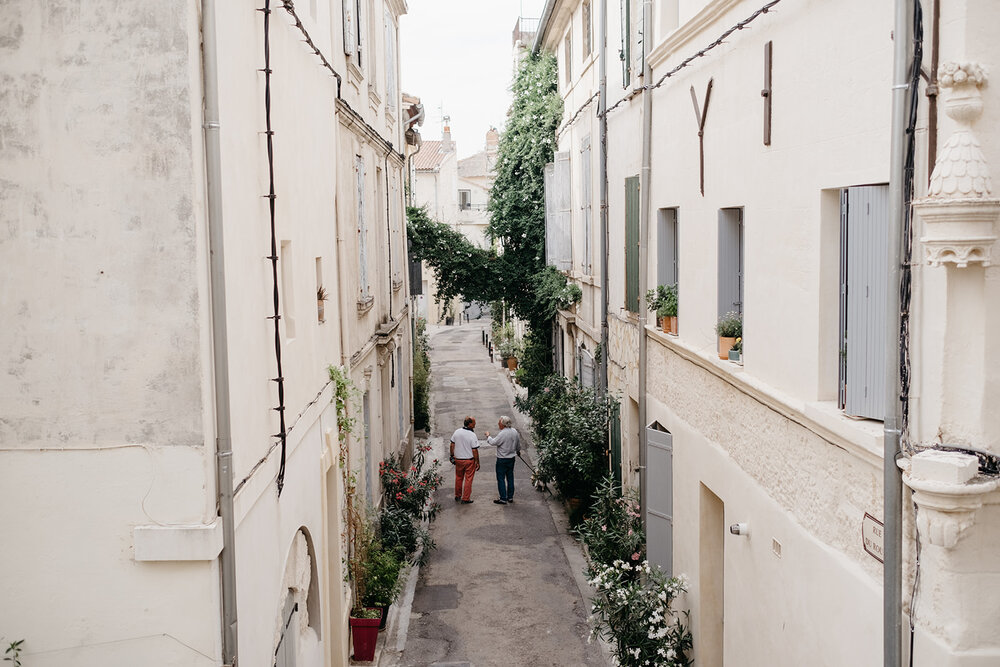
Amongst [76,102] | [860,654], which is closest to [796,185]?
[860,654]

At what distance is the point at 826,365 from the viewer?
19.0 feet

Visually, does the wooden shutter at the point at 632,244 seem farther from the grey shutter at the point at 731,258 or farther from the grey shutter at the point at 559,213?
the grey shutter at the point at 559,213

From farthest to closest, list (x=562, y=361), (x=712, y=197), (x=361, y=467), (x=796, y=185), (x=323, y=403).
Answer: (x=562, y=361)
(x=361, y=467)
(x=323, y=403)
(x=712, y=197)
(x=796, y=185)

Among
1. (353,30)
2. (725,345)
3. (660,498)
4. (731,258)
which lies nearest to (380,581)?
(660,498)

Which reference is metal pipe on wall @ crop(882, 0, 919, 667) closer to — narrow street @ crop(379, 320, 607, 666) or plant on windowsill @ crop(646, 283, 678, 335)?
plant on windowsill @ crop(646, 283, 678, 335)

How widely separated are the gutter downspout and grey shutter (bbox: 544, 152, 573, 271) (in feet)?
20.8

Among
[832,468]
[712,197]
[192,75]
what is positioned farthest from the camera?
[712,197]

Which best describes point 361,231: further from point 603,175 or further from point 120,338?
point 120,338

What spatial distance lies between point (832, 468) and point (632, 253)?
20.7 feet

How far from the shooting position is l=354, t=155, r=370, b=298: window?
1223 cm

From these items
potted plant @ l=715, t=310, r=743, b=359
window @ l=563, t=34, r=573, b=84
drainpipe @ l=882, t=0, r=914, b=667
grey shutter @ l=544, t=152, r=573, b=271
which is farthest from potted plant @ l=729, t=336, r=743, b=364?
window @ l=563, t=34, r=573, b=84

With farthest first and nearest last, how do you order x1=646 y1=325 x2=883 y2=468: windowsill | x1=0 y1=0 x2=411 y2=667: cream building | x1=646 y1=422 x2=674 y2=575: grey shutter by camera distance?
x1=646 y1=422 x2=674 y2=575: grey shutter < x1=646 y1=325 x2=883 y2=468: windowsill < x1=0 y1=0 x2=411 y2=667: cream building

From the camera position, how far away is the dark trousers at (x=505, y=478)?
15945 millimetres

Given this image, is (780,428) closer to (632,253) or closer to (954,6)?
(954,6)
